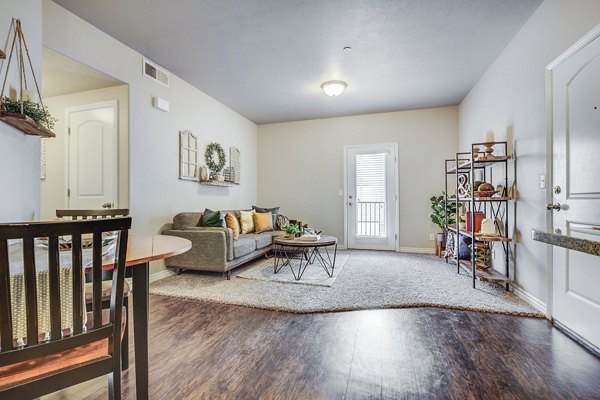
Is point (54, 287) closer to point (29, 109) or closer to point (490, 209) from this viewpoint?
point (29, 109)

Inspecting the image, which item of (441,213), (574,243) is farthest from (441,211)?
(574,243)

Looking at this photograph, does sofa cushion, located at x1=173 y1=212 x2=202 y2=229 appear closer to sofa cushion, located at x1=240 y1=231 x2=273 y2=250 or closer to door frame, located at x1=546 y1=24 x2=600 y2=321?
sofa cushion, located at x1=240 y1=231 x2=273 y2=250

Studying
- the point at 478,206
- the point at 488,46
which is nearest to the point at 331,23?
the point at 488,46

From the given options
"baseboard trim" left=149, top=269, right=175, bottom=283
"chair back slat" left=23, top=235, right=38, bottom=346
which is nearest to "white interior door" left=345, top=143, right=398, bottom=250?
"baseboard trim" left=149, top=269, right=175, bottom=283

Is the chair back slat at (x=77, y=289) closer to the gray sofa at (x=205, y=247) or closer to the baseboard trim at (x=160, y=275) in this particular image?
the gray sofa at (x=205, y=247)

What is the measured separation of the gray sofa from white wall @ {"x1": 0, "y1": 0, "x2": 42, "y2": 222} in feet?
5.30

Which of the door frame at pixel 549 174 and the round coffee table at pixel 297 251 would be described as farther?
the round coffee table at pixel 297 251

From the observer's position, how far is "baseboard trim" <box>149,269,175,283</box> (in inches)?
135

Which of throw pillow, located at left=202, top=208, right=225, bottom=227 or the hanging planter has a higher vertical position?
the hanging planter

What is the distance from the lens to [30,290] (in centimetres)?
83

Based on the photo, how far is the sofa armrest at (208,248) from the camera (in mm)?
3402

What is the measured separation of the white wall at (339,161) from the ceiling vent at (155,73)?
107 inches

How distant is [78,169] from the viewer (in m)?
3.56

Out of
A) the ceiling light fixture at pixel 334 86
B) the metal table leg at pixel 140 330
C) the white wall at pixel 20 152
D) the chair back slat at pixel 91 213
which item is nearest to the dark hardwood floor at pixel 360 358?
the metal table leg at pixel 140 330
